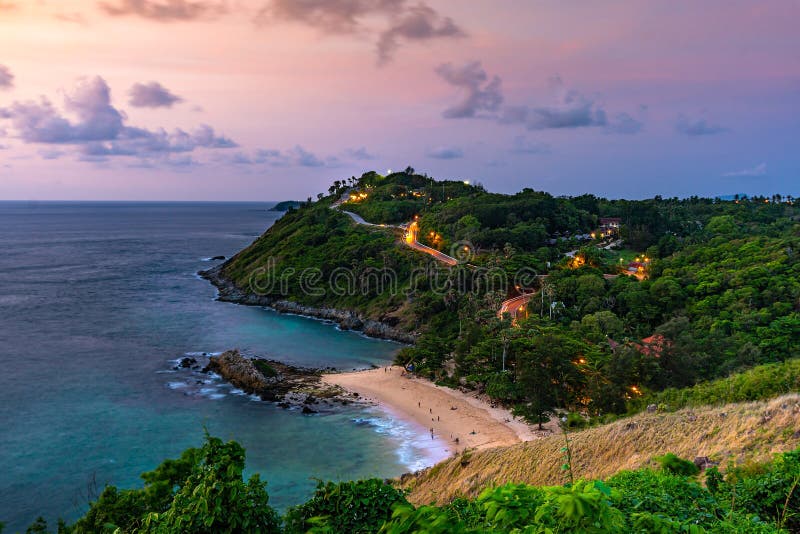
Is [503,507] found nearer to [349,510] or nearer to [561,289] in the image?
[349,510]

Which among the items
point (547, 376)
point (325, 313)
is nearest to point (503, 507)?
point (547, 376)

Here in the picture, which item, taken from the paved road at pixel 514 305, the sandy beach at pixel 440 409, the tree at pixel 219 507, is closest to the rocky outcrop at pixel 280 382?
the sandy beach at pixel 440 409

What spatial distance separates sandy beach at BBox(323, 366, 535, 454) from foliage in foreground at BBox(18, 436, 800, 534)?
74.0 ft

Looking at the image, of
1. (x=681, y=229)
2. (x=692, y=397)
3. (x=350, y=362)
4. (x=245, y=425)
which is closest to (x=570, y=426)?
(x=692, y=397)

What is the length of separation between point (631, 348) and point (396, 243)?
57.6 meters

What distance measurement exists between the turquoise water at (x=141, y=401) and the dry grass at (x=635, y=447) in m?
7.70

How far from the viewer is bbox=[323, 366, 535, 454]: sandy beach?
33.2 meters

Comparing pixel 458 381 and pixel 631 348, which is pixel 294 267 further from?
pixel 631 348

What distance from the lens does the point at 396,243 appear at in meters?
87.8

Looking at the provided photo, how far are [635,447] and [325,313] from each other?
57.6m

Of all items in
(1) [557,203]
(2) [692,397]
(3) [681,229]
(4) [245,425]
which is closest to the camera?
(2) [692,397]

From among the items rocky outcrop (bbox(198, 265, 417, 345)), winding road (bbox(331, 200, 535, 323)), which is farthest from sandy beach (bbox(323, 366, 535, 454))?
rocky outcrop (bbox(198, 265, 417, 345))

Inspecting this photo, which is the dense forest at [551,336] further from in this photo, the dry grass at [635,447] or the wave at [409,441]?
the wave at [409,441]

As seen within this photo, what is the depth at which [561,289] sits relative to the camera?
57.2 meters
